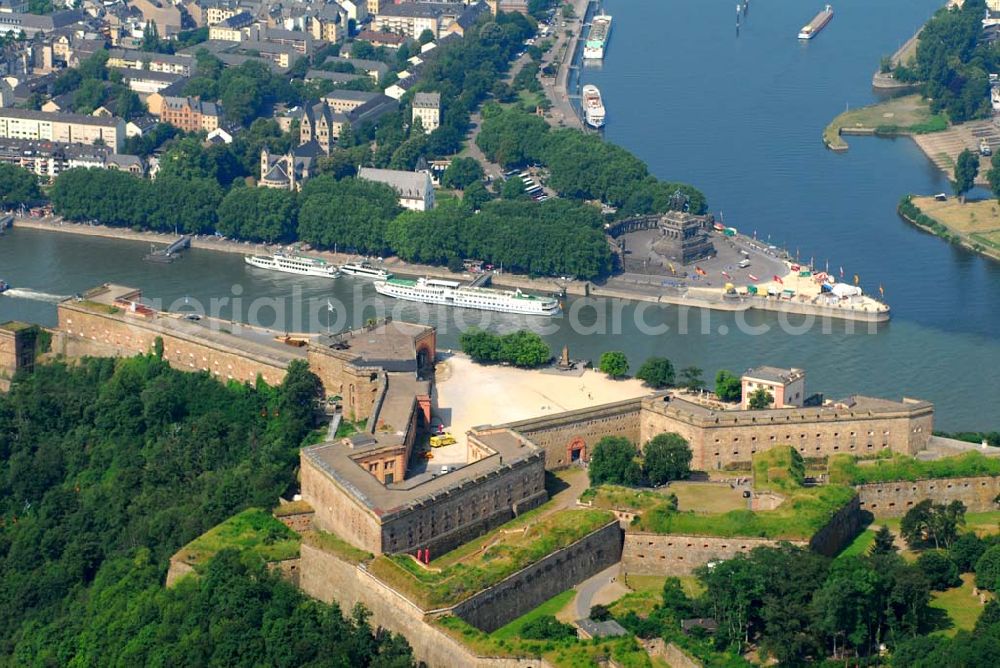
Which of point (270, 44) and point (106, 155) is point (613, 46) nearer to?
point (270, 44)

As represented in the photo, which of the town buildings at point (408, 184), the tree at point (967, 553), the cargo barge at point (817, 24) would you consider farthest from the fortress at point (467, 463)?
the cargo barge at point (817, 24)

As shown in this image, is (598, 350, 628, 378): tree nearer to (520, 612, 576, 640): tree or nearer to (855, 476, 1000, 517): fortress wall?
(855, 476, 1000, 517): fortress wall

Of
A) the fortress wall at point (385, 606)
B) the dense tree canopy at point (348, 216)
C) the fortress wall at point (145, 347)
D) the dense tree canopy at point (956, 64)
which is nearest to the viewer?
the fortress wall at point (385, 606)

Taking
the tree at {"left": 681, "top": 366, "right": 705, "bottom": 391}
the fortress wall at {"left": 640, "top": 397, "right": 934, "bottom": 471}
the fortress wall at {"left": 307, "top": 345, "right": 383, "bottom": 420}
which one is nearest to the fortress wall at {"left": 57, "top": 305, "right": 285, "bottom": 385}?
the fortress wall at {"left": 307, "top": 345, "right": 383, "bottom": 420}

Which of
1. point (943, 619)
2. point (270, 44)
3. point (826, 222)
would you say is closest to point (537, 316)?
point (826, 222)

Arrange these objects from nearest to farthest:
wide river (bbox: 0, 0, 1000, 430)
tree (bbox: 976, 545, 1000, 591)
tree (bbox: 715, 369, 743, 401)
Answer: tree (bbox: 976, 545, 1000, 591) → tree (bbox: 715, 369, 743, 401) → wide river (bbox: 0, 0, 1000, 430)

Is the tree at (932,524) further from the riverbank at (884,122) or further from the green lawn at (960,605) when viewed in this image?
the riverbank at (884,122)
